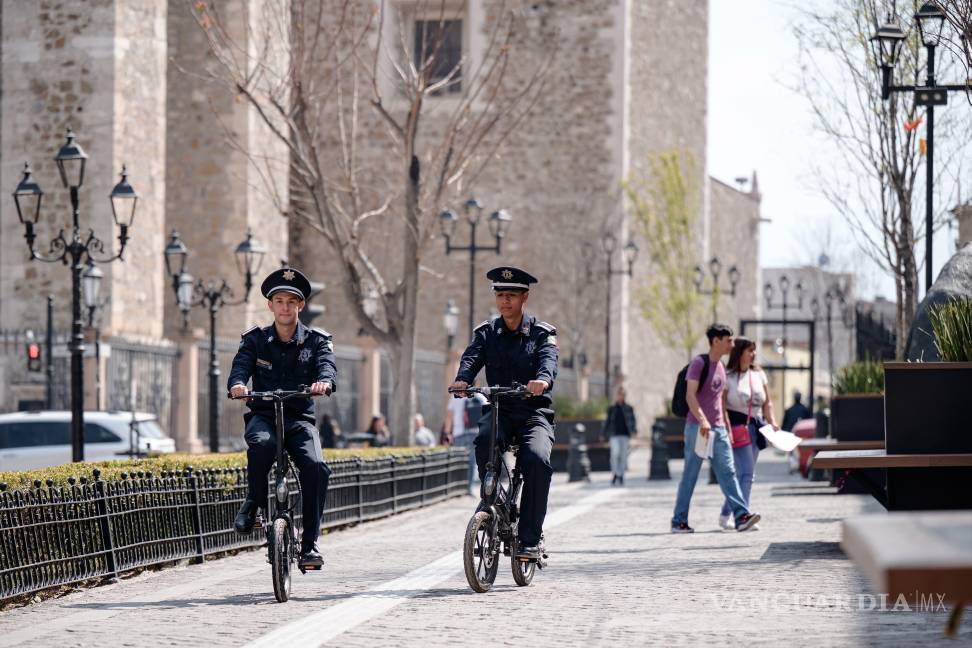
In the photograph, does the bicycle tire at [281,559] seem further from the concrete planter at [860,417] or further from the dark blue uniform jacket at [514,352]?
the concrete planter at [860,417]

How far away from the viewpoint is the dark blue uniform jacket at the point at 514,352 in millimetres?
9859

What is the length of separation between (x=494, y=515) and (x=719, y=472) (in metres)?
5.82

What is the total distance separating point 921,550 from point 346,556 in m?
9.72

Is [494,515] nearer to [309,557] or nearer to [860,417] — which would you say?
[309,557]

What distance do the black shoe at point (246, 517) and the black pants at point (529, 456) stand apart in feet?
3.94

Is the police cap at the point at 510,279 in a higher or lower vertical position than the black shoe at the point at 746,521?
higher

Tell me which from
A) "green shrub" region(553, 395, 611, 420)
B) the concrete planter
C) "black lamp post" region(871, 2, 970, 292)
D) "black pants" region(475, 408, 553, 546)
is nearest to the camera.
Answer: "black pants" region(475, 408, 553, 546)


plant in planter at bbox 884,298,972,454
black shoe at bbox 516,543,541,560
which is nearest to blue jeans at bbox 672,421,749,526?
plant in planter at bbox 884,298,972,454

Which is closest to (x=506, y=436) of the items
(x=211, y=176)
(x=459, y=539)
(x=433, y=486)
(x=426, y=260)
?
(x=459, y=539)

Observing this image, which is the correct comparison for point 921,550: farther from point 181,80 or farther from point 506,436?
point 181,80

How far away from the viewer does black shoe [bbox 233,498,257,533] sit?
945cm

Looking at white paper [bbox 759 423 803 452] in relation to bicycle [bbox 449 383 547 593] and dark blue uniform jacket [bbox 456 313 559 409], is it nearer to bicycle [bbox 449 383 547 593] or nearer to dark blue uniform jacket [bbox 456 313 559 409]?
dark blue uniform jacket [bbox 456 313 559 409]

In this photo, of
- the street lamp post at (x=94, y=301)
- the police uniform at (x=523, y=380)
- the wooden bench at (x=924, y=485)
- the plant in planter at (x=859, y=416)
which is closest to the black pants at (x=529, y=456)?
the police uniform at (x=523, y=380)

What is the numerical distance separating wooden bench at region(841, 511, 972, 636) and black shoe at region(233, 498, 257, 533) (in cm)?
613
